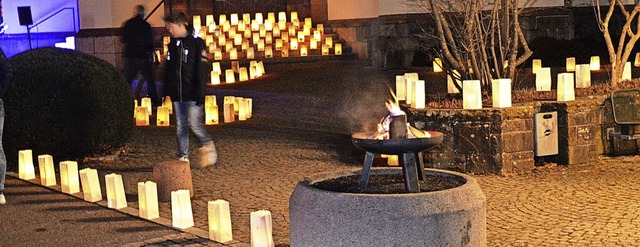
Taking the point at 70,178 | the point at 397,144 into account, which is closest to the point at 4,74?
the point at 70,178

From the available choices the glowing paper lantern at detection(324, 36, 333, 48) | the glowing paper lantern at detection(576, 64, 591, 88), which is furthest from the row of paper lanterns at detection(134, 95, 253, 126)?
the glowing paper lantern at detection(324, 36, 333, 48)

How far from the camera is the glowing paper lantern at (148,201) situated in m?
9.30

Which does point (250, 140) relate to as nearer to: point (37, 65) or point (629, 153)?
point (37, 65)

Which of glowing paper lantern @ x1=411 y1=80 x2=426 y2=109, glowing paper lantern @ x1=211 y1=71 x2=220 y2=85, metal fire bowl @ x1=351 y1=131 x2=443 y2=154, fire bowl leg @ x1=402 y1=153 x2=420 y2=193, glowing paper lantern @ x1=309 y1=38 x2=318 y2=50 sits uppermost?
glowing paper lantern @ x1=309 y1=38 x2=318 y2=50

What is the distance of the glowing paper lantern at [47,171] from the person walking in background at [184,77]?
1.34 m

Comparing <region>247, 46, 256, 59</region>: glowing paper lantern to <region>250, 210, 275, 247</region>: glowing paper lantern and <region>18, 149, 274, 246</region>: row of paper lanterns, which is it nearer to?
<region>18, 149, 274, 246</region>: row of paper lanterns

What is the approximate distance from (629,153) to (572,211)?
12.1 ft

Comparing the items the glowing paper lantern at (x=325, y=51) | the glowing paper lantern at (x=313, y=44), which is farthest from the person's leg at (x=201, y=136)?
the glowing paper lantern at (x=313, y=44)

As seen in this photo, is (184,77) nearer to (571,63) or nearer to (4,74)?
(4,74)

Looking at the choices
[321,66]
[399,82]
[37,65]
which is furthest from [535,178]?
[321,66]

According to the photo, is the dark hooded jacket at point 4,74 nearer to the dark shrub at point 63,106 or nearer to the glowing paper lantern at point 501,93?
the dark shrub at point 63,106

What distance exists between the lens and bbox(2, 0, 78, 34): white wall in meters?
26.8

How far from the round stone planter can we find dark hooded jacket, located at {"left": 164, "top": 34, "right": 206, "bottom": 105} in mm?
5156

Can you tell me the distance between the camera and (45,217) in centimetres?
962
